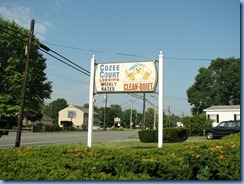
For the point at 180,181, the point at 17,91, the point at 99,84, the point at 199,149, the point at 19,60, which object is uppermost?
the point at 19,60

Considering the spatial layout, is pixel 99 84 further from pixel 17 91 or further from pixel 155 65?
pixel 17 91

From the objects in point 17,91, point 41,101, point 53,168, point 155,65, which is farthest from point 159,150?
point 41,101

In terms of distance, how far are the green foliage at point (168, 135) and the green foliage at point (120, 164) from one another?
46.2ft

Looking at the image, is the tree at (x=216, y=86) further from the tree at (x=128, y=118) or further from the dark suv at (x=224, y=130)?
the tree at (x=128, y=118)

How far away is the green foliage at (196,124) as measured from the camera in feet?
104

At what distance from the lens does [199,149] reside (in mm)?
6270

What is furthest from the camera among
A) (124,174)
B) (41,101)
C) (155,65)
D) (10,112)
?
(41,101)

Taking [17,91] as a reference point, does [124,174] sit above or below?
below

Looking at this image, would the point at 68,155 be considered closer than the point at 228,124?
Yes

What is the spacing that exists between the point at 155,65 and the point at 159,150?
19.9 feet

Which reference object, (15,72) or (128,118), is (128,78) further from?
(128,118)

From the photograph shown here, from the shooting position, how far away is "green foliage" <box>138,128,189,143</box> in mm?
20484

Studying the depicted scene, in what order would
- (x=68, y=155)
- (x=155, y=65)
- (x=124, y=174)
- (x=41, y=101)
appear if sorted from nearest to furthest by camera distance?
(x=124, y=174) → (x=68, y=155) → (x=155, y=65) → (x=41, y=101)

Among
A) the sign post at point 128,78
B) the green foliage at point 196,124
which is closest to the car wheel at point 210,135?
the green foliage at point 196,124
